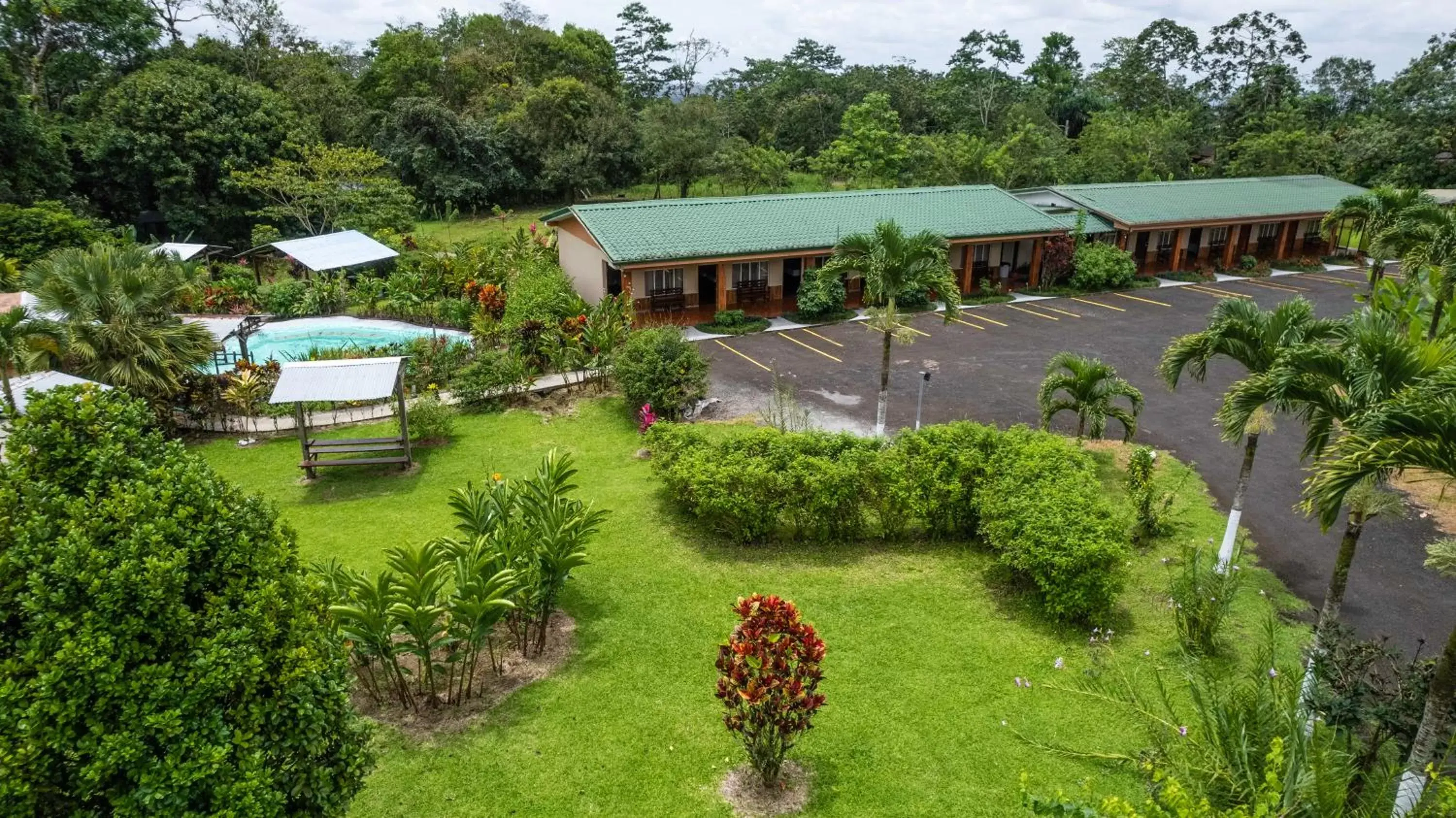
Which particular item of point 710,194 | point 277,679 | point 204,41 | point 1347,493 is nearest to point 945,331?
point 1347,493

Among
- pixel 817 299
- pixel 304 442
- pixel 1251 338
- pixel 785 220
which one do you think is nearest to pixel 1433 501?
pixel 1251 338

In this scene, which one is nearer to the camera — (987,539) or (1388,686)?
(1388,686)

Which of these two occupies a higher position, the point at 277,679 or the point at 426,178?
the point at 426,178

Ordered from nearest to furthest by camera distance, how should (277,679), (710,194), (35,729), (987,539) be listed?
(35,729) < (277,679) < (987,539) < (710,194)

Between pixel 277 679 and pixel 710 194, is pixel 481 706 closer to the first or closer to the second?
pixel 277 679

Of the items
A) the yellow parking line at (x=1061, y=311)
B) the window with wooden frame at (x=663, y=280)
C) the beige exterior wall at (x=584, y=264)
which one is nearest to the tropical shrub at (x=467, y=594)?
the beige exterior wall at (x=584, y=264)

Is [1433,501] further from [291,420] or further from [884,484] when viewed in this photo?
[291,420]

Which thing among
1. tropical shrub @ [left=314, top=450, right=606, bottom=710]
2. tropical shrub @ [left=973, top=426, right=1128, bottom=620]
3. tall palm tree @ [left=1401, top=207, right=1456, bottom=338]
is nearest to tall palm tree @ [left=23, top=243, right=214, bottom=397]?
tropical shrub @ [left=314, top=450, right=606, bottom=710]
